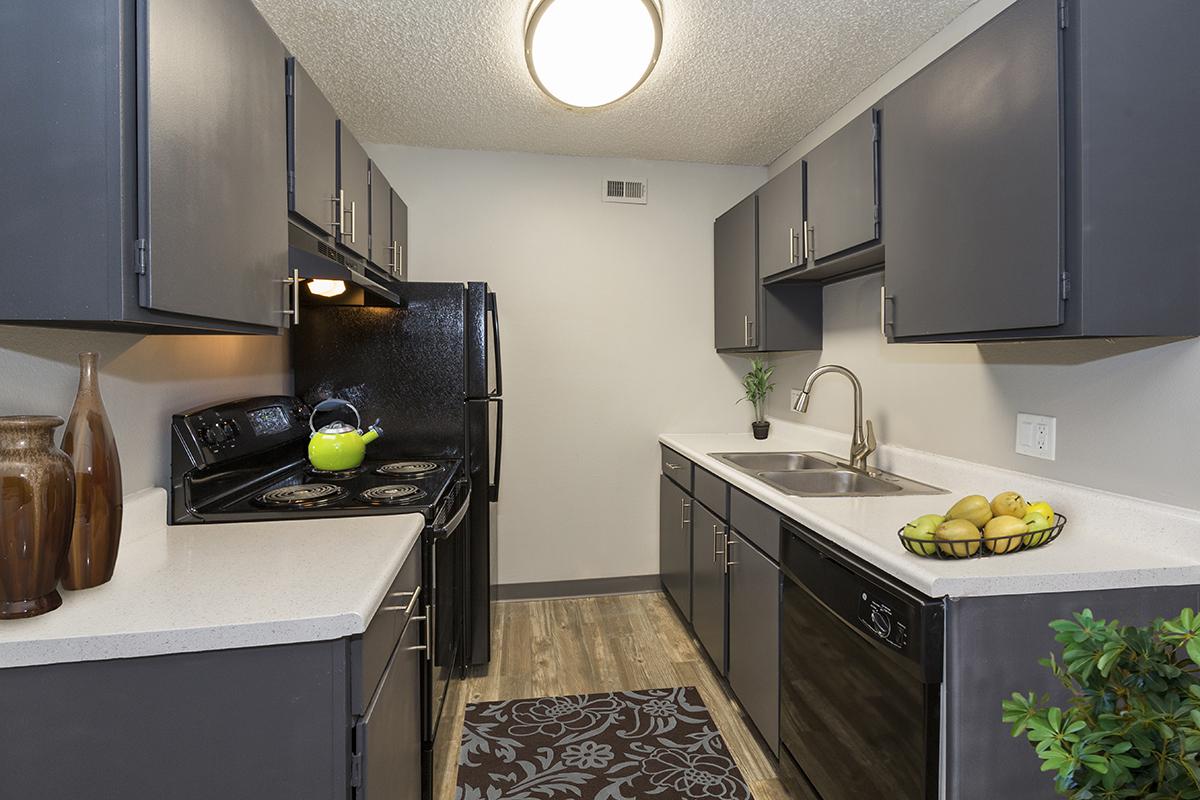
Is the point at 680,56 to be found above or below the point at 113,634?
above

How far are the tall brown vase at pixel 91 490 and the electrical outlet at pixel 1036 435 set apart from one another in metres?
2.22

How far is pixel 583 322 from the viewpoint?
11.8 ft

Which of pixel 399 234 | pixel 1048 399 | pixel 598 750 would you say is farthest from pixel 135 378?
pixel 1048 399

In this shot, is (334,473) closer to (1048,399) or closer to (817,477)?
(817,477)

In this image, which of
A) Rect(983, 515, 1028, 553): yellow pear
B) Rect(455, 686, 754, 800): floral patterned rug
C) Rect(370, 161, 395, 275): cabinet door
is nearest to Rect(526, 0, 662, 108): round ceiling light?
Rect(370, 161, 395, 275): cabinet door

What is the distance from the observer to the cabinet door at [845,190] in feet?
6.67

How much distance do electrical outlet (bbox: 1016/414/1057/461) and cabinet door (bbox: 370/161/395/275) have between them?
2.41m

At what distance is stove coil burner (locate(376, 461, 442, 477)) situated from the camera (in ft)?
7.63

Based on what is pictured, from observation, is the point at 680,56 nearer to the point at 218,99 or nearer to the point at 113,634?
the point at 218,99

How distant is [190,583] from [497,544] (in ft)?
7.89

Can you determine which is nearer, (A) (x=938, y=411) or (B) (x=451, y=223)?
(A) (x=938, y=411)

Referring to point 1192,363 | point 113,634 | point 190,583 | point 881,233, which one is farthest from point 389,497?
point 1192,363

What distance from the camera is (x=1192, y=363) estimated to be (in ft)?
4.52

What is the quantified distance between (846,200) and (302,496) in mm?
2007
